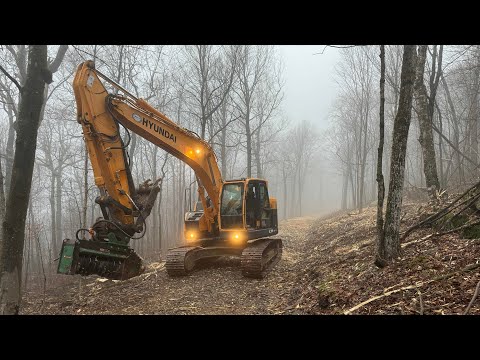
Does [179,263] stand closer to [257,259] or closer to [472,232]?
[257,259]

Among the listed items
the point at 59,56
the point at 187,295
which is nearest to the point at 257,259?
the point at 187,295

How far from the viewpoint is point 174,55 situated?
763 inches

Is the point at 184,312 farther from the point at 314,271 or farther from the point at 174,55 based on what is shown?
the point at 174,55

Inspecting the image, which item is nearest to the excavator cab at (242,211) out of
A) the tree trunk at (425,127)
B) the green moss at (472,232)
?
the tree trunk at (425,127)

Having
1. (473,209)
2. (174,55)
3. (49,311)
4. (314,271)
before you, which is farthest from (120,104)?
(174,55)

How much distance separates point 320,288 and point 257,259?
2597mm

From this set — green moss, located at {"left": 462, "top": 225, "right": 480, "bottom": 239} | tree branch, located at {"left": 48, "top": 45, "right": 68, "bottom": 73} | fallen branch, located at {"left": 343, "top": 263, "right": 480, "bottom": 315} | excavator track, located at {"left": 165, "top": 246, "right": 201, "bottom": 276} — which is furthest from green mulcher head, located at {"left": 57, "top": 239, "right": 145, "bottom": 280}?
tree branch, located at {"left": 48, "top": 45, "right": 68, "bottom": 73}

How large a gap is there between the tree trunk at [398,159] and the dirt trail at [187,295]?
2424 mm

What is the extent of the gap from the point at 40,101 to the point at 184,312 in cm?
507

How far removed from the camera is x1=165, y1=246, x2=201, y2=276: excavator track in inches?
350

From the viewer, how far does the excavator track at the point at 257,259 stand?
872 cm

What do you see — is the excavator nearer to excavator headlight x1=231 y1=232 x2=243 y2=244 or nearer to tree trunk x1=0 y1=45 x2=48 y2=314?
excavator headlight x1=231 y1=232 x2=243 y2=244

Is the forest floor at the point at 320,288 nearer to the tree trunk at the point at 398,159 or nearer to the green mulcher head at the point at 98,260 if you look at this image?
the tree trunk at the point at 398,159

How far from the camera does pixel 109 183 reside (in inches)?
270
